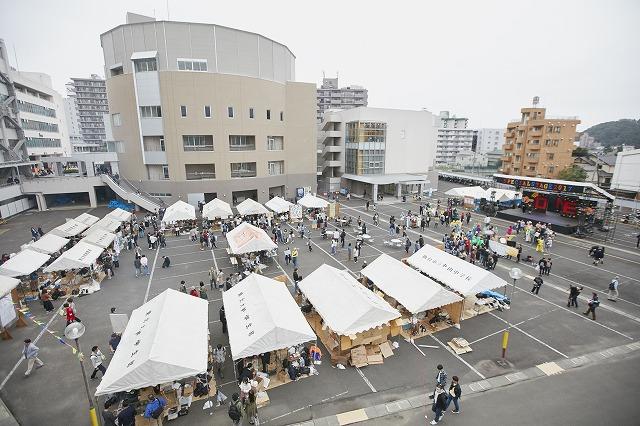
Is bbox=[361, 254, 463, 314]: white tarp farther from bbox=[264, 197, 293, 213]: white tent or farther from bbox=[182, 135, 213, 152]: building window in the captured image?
bbox=[182, 135, 213, 152]: building window

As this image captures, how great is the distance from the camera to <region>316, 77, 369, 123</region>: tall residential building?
315 ft

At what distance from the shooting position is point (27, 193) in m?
36.4

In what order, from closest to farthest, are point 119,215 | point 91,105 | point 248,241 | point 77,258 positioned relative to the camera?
point 77,258
point 248,241
point 119,215
point 91,105

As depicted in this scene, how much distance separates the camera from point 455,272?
15.6 m

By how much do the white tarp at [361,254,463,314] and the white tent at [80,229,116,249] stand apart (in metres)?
17.6

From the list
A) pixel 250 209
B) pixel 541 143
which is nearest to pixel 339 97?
pixel 541 143

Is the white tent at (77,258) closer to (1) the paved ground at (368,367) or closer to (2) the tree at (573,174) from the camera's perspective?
(1) the paved ground at (368,367)

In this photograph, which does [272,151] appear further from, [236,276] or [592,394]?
[592,394]

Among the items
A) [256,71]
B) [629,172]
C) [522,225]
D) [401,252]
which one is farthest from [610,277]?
[256,71]

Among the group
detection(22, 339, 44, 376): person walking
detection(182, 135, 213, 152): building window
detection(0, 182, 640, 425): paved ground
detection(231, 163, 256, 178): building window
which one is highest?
detection(182, 135, 213, 152): building window

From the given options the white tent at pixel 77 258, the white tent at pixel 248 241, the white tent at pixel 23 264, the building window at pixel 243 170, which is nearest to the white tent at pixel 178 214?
the white tent at pixel 77 258

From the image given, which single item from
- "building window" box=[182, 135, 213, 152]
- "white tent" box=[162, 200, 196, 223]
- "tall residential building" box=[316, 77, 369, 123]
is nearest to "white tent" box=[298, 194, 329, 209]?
→ "white tent" box=[162, 200, 196, 223]

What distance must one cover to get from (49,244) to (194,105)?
810 inches

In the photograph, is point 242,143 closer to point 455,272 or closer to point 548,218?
point 455,272
